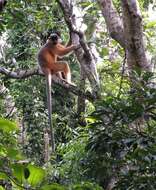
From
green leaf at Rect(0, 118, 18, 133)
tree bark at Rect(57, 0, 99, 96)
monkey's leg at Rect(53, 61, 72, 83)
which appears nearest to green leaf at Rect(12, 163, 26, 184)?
green leaf at Rect(0, 118, 18, 133)

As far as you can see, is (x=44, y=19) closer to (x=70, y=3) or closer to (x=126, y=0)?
(x=70, y=3)

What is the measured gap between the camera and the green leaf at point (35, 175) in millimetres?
906

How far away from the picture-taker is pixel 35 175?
3.03 ft

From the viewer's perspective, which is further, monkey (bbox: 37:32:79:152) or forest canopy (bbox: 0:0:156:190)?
monkey (bbox: 37:32:79:152)

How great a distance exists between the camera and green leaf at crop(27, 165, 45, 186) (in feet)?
2.97

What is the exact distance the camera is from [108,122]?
93.7 inches

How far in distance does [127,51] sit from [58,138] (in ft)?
11.5

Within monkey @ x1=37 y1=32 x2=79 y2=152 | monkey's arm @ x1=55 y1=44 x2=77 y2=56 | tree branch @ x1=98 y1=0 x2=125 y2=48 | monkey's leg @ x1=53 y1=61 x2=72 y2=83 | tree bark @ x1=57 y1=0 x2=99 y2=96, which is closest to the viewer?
tree bark @ x1=57 y1=0 x2=99 y2=96

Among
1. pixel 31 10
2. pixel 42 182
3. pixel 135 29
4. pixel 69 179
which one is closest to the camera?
pixel 42 182

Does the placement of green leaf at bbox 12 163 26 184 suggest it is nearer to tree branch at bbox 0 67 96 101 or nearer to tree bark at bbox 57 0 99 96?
tree bark at bbox 57 0 99 96

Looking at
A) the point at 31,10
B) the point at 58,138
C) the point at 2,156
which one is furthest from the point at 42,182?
the point at 58,138

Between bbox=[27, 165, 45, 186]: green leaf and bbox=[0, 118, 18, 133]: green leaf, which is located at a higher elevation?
bbox=[0, 118, 18, 133]: green leaf

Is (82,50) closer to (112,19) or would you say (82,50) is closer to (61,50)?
(112,19)

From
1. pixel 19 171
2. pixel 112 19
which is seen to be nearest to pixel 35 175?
pixel 19 171
